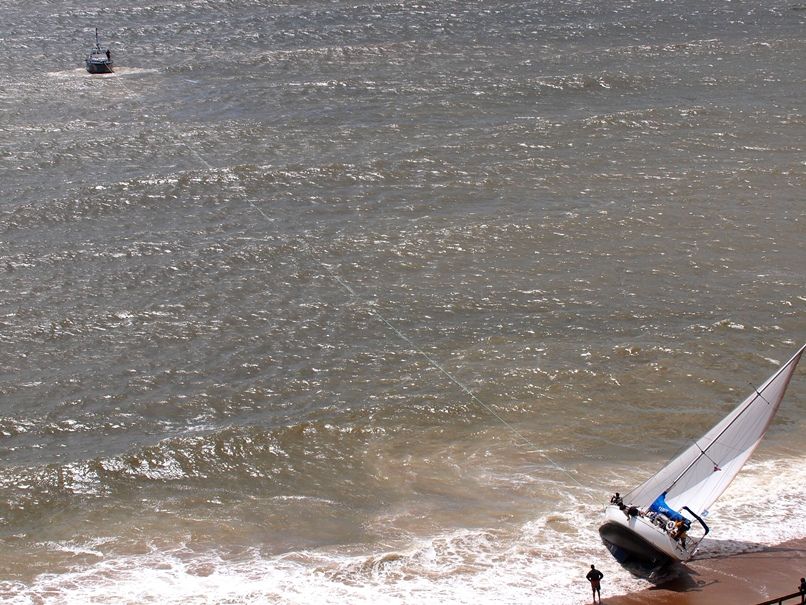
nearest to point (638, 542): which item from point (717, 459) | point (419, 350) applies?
point (717, 459)

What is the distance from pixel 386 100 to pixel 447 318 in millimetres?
20149

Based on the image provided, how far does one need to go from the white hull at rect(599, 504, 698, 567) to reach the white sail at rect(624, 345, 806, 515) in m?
0.70

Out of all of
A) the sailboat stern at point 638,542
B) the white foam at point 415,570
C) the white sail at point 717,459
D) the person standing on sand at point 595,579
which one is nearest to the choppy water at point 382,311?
the white foam at point 415,570

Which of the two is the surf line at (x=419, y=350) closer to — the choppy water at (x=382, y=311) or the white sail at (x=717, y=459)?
the choppy water at (x=382, y=311)

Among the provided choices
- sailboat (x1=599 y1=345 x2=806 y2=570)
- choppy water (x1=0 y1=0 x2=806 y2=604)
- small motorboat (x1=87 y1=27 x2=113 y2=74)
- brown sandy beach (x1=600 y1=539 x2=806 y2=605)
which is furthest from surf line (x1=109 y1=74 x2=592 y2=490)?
small motorboat (x1=87 y1=27 x2=113 y2=74)

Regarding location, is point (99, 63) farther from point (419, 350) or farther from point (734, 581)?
point (734, 581)

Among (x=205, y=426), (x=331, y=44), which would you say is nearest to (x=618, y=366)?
(x=205, y=426)

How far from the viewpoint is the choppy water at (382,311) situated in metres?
23.3

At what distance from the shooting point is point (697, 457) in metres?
22.0

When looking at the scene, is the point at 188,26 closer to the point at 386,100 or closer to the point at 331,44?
the point at 331,44

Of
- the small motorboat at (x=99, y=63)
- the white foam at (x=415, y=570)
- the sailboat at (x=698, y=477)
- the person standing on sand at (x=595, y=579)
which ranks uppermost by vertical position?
the small motorboat at (x=99, y=63)

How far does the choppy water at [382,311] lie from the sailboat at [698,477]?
74 cm

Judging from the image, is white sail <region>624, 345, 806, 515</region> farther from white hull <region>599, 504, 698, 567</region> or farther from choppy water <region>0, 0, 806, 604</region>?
choppy water <region>0, 0, 806, 604</region>

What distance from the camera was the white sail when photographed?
21980mm
